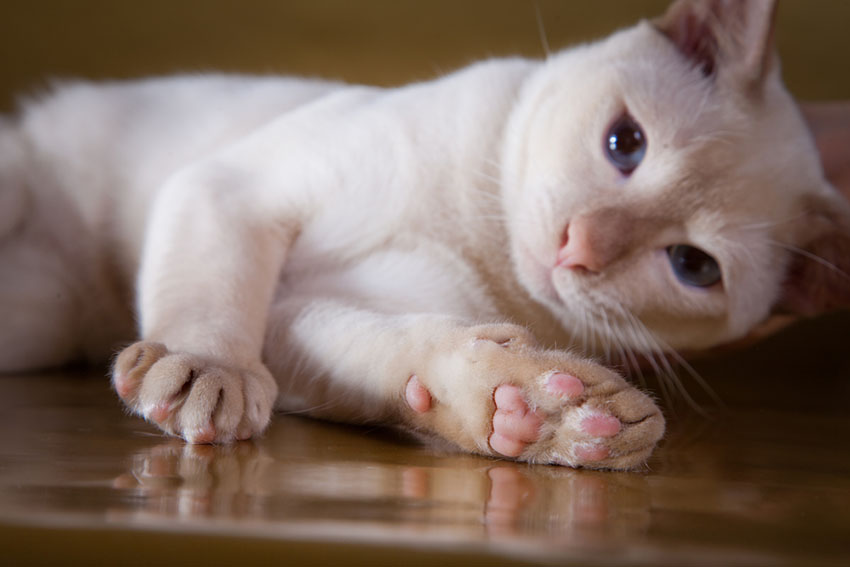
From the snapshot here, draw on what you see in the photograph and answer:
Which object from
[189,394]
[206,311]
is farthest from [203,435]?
[206,311]

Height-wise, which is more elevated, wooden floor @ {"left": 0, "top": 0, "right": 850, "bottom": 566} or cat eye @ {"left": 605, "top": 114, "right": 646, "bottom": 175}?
cat eye @ {"left": 605, "top": 114, "right": 646, "bottom": 175}

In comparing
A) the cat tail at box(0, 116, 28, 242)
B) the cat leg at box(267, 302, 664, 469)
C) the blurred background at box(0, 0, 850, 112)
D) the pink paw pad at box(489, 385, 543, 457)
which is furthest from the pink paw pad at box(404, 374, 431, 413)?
the cat tail at box(0, 116, 28, 242)

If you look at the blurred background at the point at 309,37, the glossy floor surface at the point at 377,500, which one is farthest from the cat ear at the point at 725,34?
the glossy floor surface at the point at 377,500

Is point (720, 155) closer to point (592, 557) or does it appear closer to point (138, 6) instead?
point (592, 557)

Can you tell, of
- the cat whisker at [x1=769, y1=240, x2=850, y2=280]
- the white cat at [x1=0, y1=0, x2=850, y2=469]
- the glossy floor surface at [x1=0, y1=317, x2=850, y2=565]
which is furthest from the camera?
the cat whisker at [x1=769, y1=240, x2=850, y2=280]

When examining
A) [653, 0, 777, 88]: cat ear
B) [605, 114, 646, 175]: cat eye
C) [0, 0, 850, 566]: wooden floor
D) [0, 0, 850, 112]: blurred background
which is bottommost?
[0, 0, 850, 566]: wooden floor

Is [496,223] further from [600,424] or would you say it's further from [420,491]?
[420,491]

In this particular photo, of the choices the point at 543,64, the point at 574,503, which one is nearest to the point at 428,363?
the point at 574,503

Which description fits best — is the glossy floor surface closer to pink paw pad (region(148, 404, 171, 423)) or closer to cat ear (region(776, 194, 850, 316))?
pink paw pad (region(148, 404, 171, 423))
